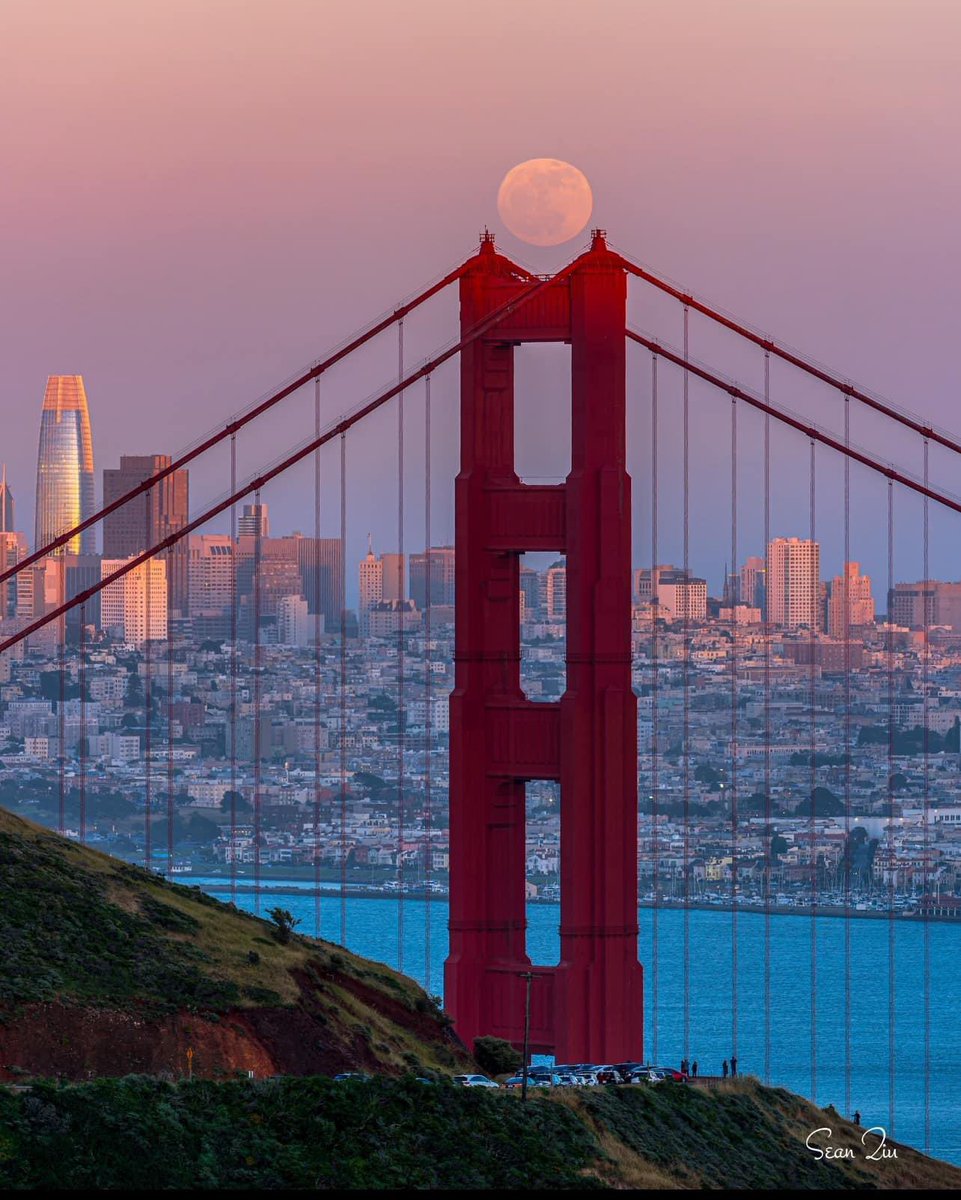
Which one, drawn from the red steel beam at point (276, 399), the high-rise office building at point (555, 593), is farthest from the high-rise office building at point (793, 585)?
the red steel beam at point (276, 399)

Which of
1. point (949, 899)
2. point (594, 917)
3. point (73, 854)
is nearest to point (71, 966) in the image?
point (73, 854)

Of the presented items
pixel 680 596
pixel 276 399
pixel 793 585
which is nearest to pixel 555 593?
pixel 680 596

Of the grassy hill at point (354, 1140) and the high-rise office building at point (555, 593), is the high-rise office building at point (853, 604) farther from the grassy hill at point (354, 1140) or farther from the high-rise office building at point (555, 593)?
the grassy hill at point (354, 1140)

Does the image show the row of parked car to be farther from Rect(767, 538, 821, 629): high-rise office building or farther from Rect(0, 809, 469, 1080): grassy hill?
Rect(767, 538, 821, 629): high-rise office building

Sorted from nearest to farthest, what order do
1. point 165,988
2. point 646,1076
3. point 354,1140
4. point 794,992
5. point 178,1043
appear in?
point 354,1140
point 178,1043
point 165,988
point 646,1076
point 794,992

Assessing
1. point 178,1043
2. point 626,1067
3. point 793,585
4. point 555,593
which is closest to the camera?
point 178,1043

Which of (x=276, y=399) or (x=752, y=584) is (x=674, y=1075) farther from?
(x=752, y=584)
